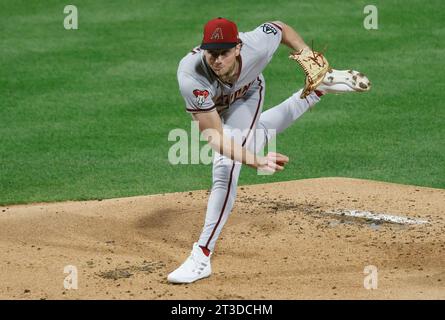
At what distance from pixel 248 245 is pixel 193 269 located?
0.93 meters

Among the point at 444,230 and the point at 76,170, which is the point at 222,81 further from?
the point at 76,170

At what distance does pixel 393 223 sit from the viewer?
838cm

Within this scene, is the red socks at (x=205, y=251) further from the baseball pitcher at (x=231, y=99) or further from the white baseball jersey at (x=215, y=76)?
the white baseball jersey at (x=215, y=76)

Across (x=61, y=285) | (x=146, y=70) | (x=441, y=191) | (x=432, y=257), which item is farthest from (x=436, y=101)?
(x=61, y=285)

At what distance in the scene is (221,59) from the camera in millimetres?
6949

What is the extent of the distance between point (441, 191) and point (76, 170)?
133 inches

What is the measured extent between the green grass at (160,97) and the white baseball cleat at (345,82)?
6.22ft

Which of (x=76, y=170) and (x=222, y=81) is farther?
(x=76, y=170)

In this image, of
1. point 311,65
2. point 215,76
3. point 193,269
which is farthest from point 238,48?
point 193,269

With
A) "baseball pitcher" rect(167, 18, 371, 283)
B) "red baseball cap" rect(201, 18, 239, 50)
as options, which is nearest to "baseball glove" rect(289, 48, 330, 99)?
"baseball pitcher" rect(167, 18, 371, 283)

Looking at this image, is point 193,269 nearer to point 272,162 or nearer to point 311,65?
point 272,162

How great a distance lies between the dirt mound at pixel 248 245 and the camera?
6.93 meters

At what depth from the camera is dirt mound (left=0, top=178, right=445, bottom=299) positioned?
6934 mm

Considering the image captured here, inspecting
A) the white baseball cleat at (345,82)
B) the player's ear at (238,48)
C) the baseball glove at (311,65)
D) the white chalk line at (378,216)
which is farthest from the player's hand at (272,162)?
the white chalk line at (378,216)
